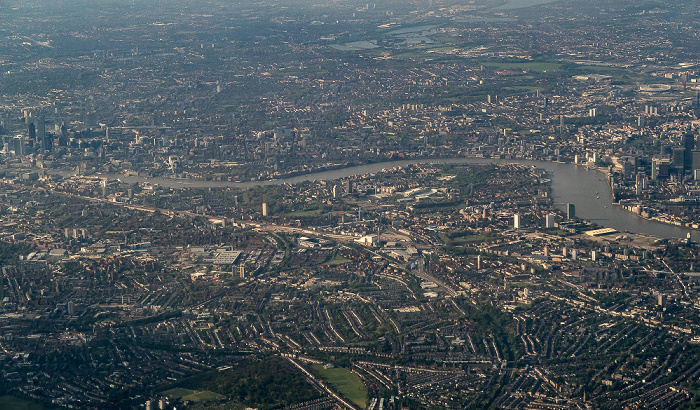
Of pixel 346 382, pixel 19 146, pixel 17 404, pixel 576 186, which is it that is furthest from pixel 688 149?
pixel 17 404

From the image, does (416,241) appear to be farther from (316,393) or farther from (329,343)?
(316,393)

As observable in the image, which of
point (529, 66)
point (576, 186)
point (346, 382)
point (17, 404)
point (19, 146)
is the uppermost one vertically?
point (17, 404)

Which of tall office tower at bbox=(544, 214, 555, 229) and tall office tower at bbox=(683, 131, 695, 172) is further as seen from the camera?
tall office tower at bbox=(683, 131, 695, 172)

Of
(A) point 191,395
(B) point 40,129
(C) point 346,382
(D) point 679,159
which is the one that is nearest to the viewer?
(A) point 191,395

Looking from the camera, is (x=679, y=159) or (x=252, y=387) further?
(x=679, y=159)

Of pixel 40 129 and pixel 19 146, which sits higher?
pixel 40 129

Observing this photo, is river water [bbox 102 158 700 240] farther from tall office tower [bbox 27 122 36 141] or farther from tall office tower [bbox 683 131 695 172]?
tall office tower [bbox 27 122 36 141]

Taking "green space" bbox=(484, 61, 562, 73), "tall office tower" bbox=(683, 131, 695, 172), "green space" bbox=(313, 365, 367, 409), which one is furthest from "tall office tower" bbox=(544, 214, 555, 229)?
"green space" bbox=(484, 61, 562, 73)

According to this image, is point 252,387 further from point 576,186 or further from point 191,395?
point 576,186
